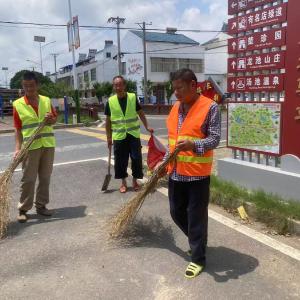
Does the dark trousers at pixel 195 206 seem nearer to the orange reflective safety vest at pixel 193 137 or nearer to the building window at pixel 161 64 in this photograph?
the orange reflective safety vest at pixel 193 137

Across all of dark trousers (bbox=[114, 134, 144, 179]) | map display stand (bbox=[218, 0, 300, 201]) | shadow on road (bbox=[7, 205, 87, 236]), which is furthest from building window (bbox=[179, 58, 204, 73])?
shadow on road (bbox=[7, 205, 87, 236])

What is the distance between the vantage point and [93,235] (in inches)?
174

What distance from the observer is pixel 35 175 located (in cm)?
499

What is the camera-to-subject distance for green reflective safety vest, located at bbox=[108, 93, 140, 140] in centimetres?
594

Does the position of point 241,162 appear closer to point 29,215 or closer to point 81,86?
point 29,215

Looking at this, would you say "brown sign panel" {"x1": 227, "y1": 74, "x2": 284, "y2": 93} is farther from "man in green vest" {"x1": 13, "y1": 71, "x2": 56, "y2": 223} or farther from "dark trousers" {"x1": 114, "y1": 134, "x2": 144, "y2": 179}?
"man in green vest" {"x1": 13, "y1": 71, "x2": 56, "y2": 223}

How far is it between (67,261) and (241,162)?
3147 mm

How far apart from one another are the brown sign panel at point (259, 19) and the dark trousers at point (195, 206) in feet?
9.25

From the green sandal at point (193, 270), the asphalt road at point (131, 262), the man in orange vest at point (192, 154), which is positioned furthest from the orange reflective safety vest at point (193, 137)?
the asphalt road at point (131, 262)

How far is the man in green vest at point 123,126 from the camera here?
5934 mm

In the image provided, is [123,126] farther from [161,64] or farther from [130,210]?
[161,64]

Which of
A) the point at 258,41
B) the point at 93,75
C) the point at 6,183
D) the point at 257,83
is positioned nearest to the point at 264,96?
the point at 257,83

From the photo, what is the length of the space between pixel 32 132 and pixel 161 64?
49141mm

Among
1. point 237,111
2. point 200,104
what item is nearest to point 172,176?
point 200,104
